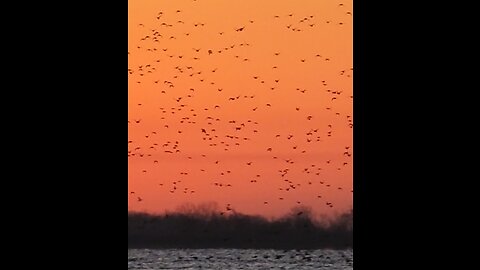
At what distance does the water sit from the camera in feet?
193

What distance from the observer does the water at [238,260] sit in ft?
193

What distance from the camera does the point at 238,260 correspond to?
67.4 metres
